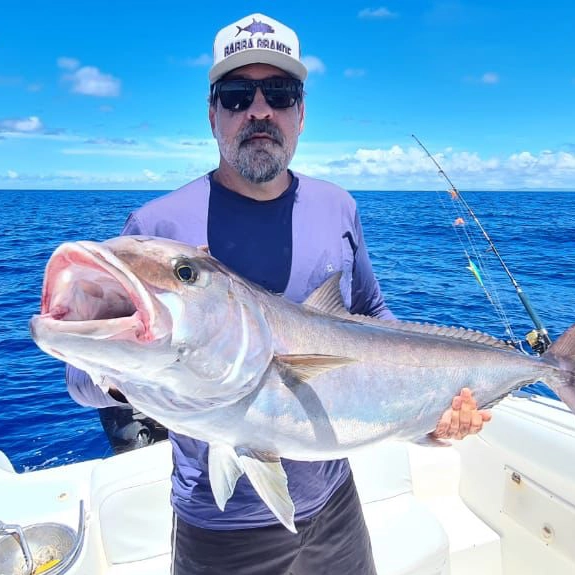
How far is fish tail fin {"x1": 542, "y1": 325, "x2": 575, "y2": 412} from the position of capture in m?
2.68

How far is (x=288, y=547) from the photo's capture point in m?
2.38

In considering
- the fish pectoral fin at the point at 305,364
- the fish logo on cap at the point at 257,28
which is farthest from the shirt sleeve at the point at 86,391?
the fish logo on cap at the point at 257,28

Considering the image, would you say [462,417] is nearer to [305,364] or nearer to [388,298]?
[305,364]

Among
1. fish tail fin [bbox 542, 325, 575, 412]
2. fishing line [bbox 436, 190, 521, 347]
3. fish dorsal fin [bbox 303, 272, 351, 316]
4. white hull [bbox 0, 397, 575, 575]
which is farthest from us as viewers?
fishing line [bbox 436, 190, 521, 347]

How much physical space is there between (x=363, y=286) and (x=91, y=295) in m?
1.58

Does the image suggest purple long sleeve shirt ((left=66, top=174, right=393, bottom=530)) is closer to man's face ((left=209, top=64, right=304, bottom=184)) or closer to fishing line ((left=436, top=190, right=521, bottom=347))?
man's face ((left=209, top=64, right=304, bottom=184))

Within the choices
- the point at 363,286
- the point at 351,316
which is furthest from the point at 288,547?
the point at 363,286

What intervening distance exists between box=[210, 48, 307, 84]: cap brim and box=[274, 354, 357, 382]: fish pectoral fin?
1429 millimetres

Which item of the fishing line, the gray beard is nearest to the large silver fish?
the gray beard

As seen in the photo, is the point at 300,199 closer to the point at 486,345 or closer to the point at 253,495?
the point at 486,345

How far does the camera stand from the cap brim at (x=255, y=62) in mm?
2438

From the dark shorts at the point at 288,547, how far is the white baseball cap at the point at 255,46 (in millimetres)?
2068

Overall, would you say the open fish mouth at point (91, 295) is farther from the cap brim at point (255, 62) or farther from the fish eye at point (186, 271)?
the cap brim at point (255, 62)

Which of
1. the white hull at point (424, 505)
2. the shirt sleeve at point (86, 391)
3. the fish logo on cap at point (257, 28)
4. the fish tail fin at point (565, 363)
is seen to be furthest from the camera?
the white hull at point (424, 505)
